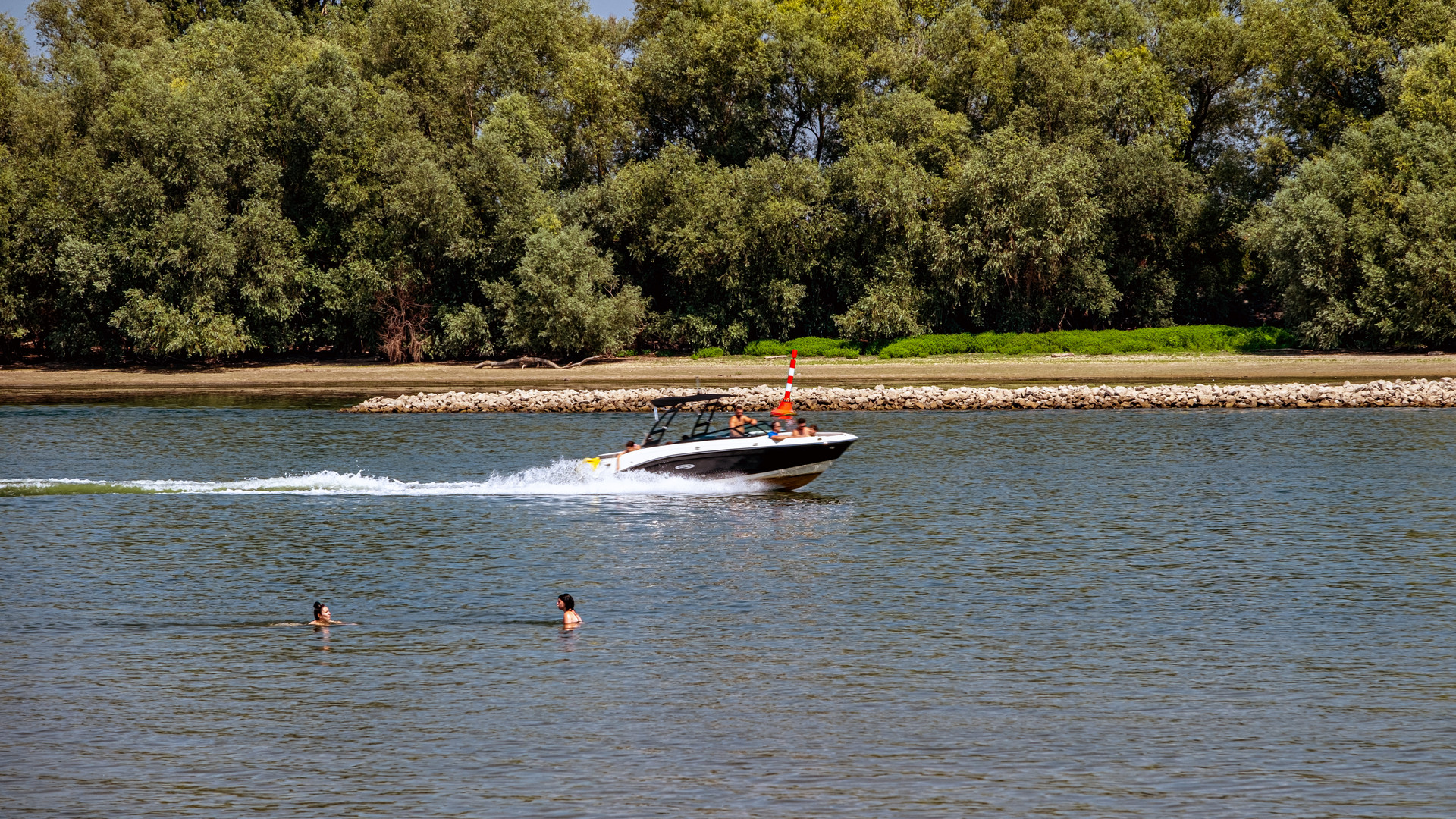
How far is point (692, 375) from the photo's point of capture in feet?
232

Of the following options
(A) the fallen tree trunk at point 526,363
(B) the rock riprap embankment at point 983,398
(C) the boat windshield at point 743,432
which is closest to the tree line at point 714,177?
(A) the fallen tree trunk at point 526,363

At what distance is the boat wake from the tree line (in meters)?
36.5

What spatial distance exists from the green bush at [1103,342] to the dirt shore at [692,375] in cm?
149

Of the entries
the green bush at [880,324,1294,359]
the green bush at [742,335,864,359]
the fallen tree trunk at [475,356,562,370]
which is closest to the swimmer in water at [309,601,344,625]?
the green bush at [742,335,864,359]

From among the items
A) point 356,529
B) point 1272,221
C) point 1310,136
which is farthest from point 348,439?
point 1310,136

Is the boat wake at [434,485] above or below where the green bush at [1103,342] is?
below

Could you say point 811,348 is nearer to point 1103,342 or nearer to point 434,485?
point 1103,342

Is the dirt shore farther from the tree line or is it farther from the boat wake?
the boat wake

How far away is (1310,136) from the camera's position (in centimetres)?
8150

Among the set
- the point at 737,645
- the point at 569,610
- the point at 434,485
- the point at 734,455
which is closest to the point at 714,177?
the point at 434,485

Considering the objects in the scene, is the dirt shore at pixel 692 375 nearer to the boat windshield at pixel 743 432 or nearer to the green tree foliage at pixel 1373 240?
the green tree foliage at pixel 1373 240

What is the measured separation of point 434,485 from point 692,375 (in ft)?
112

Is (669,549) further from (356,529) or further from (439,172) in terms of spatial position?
(439,172)

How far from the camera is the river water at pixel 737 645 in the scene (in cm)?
1445
